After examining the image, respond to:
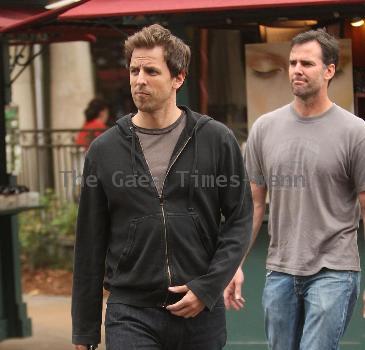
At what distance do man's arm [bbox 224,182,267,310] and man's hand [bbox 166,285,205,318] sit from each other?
1.09 meters

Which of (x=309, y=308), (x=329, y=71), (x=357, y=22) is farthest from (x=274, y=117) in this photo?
(x=357, y=22)

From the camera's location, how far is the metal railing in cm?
1300

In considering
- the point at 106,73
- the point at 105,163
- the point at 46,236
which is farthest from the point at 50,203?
the point at 105,163

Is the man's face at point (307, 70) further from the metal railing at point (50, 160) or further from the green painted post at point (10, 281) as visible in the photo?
the metal railing at point (50, 160)

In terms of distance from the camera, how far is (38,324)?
381 inches

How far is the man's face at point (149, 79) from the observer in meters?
4.20

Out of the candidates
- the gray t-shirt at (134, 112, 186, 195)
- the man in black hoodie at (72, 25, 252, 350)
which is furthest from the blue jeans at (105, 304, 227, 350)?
the gray t-shirt at (134, 112, 186, 195)

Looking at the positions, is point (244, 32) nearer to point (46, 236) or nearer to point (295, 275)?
point (295, 275)

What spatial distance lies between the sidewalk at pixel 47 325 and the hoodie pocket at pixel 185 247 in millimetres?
4456


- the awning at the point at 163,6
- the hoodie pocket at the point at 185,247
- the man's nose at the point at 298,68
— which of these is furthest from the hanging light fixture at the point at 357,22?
the hoodie pocket at the point at 185,247

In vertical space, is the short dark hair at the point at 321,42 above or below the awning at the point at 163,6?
below

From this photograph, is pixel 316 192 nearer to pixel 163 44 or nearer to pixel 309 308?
pixel 309 308

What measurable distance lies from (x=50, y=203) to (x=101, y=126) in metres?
1.08

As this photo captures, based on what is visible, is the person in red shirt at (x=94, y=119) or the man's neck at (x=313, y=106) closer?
the man's neck at (x=313, y=106)
